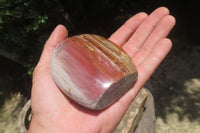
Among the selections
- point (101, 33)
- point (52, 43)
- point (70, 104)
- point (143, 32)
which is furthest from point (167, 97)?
point (52, 43)

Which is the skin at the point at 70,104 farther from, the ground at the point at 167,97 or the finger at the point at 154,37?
the ground at the point at 167,97

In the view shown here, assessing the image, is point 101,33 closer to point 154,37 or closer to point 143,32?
point 143,32

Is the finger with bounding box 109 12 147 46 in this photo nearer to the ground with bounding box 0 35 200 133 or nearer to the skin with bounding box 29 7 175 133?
the skin with bounding box 29 7 175 133

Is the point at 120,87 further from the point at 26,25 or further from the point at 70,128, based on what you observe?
the point at 26,25

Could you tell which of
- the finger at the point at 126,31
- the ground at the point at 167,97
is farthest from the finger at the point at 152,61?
the ground at the point at 167,97

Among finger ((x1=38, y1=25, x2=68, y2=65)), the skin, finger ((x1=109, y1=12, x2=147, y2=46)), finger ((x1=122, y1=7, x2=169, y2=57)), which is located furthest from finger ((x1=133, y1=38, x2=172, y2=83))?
finger ((x1=38, y1=25, x2=68, y2=65))

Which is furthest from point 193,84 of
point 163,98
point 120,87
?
point 120,87
